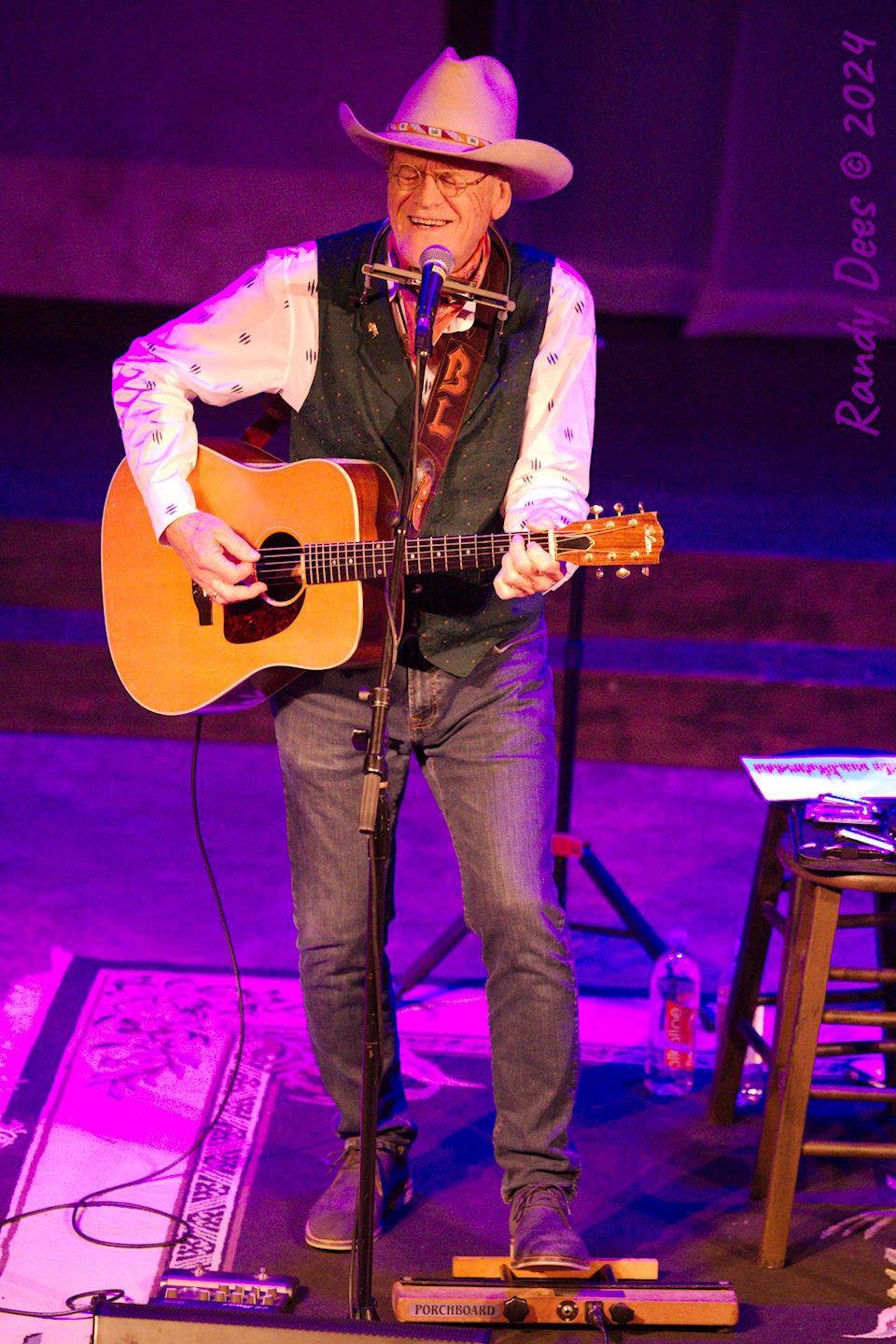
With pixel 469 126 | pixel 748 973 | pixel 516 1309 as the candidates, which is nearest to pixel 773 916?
pixel 748 973

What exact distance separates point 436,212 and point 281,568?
72 cm

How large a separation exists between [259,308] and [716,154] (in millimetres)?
7539

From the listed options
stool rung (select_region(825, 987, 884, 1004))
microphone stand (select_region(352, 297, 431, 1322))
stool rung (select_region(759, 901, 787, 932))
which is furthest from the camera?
stool rung (select_region(825, 987, 884, 1004))

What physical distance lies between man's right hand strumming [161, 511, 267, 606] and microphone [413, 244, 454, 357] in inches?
29.2

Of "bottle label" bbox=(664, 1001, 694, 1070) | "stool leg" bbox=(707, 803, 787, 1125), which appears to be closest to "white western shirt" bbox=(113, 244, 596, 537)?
"stool leg" bbox=(707, 803, 787, 1125)

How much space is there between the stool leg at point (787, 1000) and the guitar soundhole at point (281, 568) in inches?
44.4

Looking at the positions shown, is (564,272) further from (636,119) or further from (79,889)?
(636,119)

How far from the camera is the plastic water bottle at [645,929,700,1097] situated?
3846mm

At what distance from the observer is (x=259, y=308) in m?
3.13

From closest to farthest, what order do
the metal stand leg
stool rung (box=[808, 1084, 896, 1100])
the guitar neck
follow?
the guitar neck, stool rung (box=[808, 1084, 896, 1100]), the metal stand leg

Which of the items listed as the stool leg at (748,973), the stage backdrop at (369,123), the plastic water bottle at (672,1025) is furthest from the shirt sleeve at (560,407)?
the stage backdrop at (369,123)

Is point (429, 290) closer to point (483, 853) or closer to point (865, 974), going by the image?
point (483, 853)

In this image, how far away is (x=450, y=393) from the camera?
3.07 metres

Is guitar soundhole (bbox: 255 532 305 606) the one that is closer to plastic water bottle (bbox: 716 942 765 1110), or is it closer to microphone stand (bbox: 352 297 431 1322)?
microphone stand (bbox: 352 297 431 1322)
